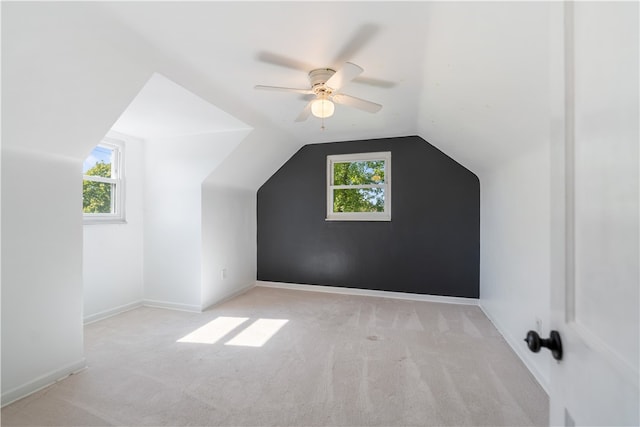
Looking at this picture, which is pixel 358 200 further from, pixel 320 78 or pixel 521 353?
pixel 521 353

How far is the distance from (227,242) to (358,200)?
1.94 meters

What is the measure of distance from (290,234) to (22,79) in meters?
3.30

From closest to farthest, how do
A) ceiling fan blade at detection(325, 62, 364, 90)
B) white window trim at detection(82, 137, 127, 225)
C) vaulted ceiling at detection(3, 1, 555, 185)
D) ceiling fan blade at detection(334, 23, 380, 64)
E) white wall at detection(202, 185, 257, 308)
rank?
vaulted ceiling at detection(3, 1, 555, 185), ceiling fan blade at detection(334, 23, 380, 64), ceiling fan blade at detection(325, 62, 364, 90), white window trim at detection(82, 137, 127, 225), white wall at detection(202, 185, 257, 308)

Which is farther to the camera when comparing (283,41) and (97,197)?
(97,197)

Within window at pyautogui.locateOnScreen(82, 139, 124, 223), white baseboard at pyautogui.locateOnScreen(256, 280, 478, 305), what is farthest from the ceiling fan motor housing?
white baseboard at pyautogui.locateOnScreen(256, 280, 478, 305)

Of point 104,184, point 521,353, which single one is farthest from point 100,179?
point 521,353

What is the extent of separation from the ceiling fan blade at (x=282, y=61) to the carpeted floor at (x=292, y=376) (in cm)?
217

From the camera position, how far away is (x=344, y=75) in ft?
5.97

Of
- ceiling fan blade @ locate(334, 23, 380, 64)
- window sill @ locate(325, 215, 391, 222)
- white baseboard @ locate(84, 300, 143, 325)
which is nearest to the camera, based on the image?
ceiling fan blade @ locate(334, 23, 380, 64)

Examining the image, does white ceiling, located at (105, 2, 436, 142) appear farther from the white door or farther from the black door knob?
the black door knob

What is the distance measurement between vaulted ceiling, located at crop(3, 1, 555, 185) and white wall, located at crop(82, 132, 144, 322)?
1697 millimetres

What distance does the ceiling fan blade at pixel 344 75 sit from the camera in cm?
171

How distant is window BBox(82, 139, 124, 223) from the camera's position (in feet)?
10.1

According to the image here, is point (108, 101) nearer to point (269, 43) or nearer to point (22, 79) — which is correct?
point (22, 79)
